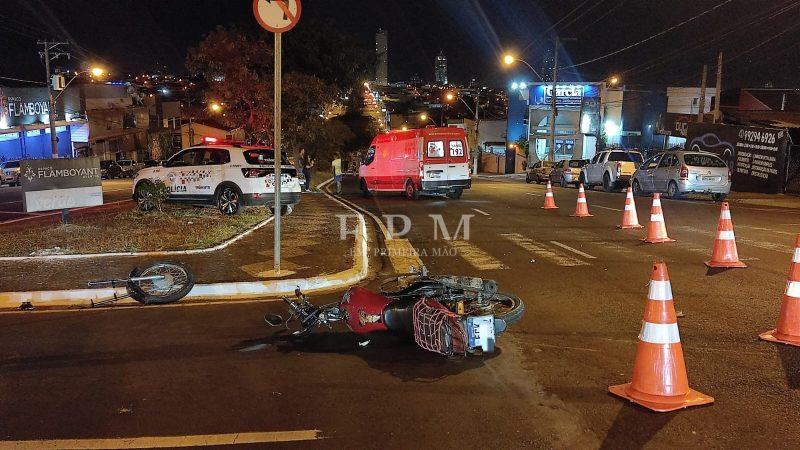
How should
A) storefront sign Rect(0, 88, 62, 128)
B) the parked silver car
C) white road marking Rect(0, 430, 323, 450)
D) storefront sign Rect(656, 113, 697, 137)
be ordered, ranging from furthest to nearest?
storefront sign Rect(0, 88, 62, 128)
storefront sign Rect(656, 113, 697, 137)
the parked silver car
white road marking Rect(0, 430, 323, 450)

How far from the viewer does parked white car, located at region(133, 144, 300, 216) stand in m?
15.1

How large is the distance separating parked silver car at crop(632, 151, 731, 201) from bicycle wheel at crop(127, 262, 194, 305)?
16585 mm

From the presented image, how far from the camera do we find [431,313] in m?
5.21

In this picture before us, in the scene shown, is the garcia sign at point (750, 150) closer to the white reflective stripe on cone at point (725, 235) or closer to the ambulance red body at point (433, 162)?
the ambulance red body at point (433, 162)

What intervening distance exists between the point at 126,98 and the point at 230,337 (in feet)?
213

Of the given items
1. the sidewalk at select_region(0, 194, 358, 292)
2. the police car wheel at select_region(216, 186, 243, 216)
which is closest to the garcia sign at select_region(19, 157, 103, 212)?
the sidewalk at select_region(0, 194, 358, 292)

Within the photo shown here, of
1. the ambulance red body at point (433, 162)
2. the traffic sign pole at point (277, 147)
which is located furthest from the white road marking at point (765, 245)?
the ambulance red body at point (433, 162)

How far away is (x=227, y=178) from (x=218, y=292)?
768 centimetres

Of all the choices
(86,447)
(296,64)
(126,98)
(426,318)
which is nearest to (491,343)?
(426,318)

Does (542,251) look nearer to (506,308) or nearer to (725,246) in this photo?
(725,246)

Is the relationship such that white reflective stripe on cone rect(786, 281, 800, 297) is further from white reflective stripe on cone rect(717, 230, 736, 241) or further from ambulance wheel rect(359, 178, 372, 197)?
ambulance wheel rect(359, 178, 372, 197)

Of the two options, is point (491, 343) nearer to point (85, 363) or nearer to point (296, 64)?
point (85, 363)

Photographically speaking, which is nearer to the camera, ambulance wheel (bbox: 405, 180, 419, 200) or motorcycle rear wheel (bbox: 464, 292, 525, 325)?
motorcycle rear wheel (bbox: 464, 292, 525, 325)

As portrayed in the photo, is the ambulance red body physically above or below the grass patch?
above
